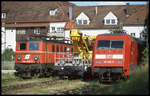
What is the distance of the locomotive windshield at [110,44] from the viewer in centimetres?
2178

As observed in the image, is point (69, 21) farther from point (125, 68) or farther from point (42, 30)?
point (125, 68)

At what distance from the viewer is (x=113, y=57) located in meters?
21.5

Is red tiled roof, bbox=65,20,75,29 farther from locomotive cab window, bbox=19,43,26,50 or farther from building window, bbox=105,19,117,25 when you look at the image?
locomotive cab window, bbox=19,43,26,50

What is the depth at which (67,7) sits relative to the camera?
61.1 metres

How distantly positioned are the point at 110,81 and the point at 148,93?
8836 mm

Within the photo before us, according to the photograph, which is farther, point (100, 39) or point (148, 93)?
point (100, 39)

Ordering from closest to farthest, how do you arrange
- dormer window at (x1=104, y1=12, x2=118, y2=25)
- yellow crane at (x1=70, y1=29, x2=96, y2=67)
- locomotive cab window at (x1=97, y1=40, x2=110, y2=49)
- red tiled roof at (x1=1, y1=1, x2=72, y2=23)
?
locomotive cab window at (x1=97, y1=40, x2=110, y2=49) < yellow crane at (x1=70, y1=29, x2=96, y2=67) < dormer window at (x1=104, y1=12, x2=118, y2=25) < red tiled roof at (x1=1, y1=1, x2=72, y2=23)

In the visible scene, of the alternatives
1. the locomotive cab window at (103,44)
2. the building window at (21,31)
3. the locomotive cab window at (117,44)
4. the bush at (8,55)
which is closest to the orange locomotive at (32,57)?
the locomotive cab window at (103,44)

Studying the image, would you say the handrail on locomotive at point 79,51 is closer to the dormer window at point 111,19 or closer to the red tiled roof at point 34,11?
the dormer window at point 111,19

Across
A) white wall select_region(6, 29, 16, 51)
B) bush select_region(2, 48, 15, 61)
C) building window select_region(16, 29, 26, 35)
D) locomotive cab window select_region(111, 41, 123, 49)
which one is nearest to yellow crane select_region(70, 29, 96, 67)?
locomotive cab window select_region(111, 41, 123, 49)

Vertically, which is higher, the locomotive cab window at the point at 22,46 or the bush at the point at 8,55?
the locomotive cab window at the point at 22,46

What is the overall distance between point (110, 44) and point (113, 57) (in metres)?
0.95

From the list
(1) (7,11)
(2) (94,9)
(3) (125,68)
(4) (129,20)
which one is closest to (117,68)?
(3) (125,68)

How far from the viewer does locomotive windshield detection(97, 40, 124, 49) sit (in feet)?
71.5
